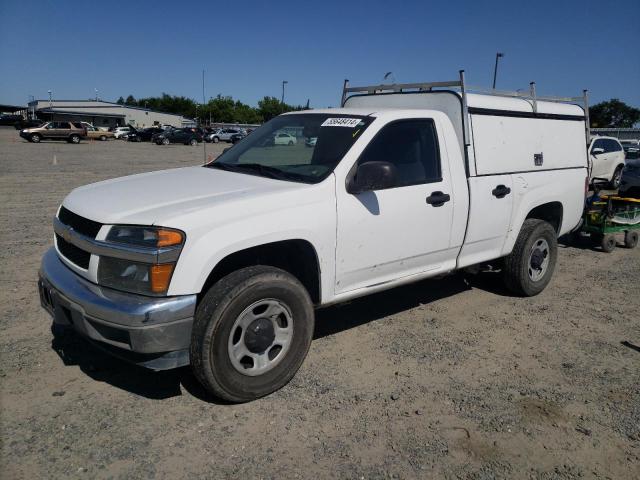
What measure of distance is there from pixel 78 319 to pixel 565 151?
202 inches

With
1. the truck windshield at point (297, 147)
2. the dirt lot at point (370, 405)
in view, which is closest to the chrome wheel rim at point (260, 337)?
the dirt lot at point (370, 405)

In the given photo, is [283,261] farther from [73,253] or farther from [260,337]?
[73,253]

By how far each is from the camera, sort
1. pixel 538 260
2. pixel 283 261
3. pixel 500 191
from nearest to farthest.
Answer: pixel 283 261 → pixel 500 191 → pixel 538 260

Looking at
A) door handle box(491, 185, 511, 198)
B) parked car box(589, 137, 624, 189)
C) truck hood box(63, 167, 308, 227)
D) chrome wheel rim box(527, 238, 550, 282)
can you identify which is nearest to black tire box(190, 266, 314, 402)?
truck hood box(63, 167, 308, 227)

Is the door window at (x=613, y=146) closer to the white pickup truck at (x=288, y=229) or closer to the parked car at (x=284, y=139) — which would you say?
the white pickup truck at (x=288, y=229)

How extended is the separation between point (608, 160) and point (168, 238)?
1667 centimetres

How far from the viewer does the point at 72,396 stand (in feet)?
11.3

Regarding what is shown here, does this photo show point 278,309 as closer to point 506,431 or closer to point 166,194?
point 166,194

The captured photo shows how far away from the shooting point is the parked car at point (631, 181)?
39.5 feet

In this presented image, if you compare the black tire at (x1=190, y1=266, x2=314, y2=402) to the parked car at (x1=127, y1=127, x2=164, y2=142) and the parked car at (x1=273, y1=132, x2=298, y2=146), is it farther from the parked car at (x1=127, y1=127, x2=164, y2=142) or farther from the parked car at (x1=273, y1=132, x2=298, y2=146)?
the parked car at (x1=127, y1=127, x2=164, y2=142)

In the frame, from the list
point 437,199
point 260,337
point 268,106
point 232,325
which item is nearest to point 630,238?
point 437,199

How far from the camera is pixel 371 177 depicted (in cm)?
370

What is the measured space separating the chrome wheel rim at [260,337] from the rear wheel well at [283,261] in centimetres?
35

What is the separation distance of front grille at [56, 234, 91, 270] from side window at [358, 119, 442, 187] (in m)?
2.08
